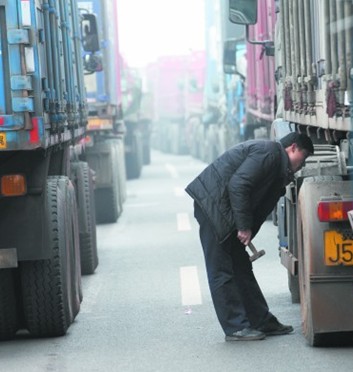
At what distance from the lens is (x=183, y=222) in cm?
2131

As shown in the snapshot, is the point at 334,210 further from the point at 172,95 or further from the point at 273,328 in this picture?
the point at 172,95

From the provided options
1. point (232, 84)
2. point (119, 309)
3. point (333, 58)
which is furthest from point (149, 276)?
point (232, 84)

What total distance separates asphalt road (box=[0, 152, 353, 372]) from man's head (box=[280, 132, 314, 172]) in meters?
1.13

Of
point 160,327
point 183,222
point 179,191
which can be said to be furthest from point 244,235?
point 179,191

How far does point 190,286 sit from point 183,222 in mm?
7767

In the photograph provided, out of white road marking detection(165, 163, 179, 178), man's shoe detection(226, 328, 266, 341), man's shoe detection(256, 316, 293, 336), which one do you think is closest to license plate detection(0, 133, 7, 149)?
man's shoe detection(226, 328, 266, 341)

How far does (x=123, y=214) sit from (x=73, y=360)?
1389cm

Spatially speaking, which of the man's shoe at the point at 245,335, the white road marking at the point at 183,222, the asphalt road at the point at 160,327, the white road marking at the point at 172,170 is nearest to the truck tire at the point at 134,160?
the white road marking at the point at 172,170

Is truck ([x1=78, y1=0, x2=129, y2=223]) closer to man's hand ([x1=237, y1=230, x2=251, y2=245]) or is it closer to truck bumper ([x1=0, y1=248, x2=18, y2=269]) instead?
truck bumper ([x1=0, y1=248, x2=18, y2=269])

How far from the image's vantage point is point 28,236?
1003 cm

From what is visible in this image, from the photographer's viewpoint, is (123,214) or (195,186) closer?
(195,186)

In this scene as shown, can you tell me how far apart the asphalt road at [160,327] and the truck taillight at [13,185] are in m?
1.03

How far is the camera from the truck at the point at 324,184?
8453 millimetres

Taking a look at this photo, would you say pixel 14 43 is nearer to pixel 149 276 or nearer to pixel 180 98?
pixel 149 276
